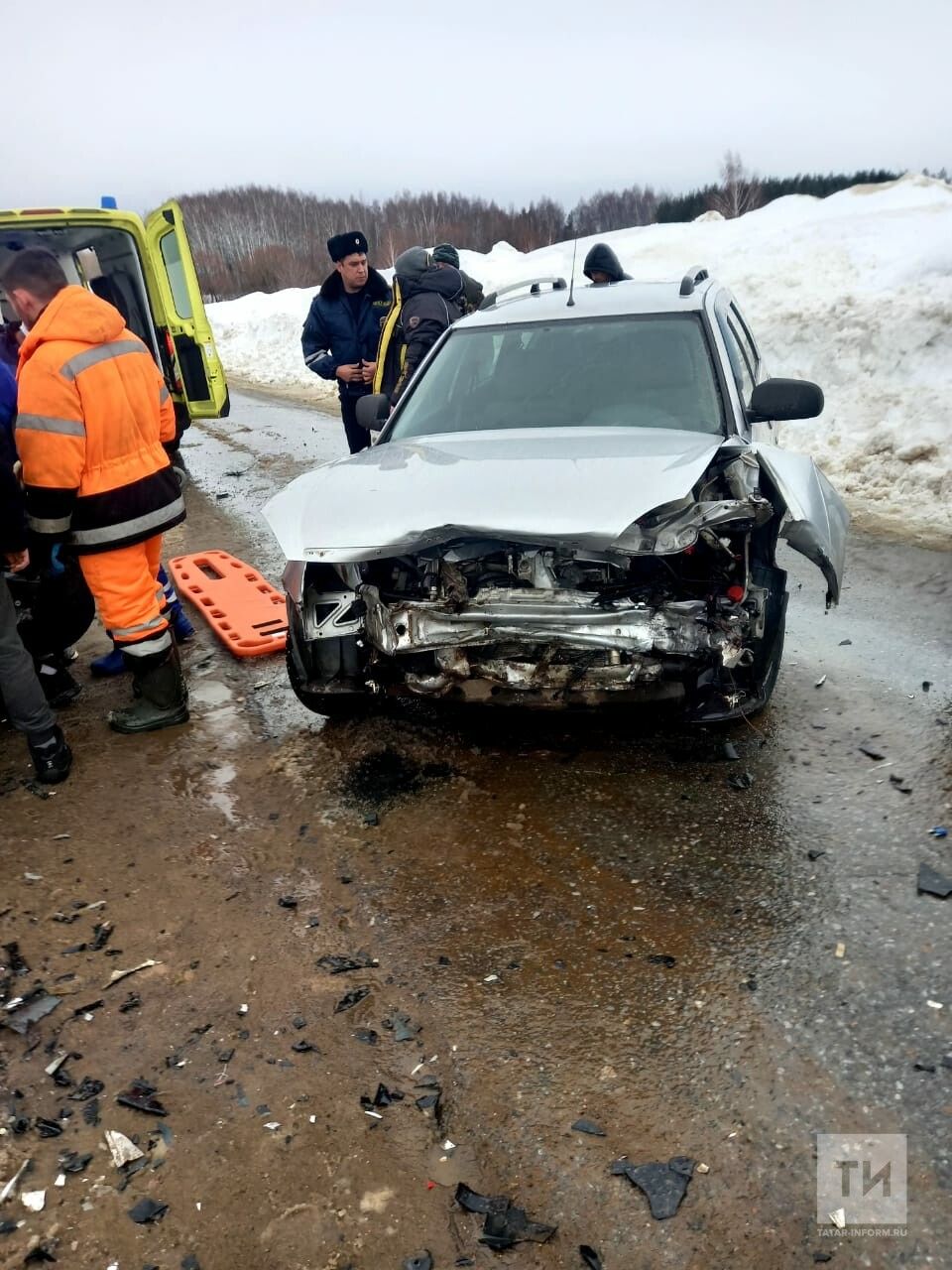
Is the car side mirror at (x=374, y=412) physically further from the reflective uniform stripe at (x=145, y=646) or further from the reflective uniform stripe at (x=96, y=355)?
the reflective uniform stripe at (x=145, y=646)

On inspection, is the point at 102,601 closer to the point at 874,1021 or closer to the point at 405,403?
the point at 405,403

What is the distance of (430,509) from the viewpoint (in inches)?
122

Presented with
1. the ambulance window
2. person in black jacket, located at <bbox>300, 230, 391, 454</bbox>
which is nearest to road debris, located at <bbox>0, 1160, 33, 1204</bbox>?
person in black jacket, located at <bbox>300, 230, 391, 454</bbox>

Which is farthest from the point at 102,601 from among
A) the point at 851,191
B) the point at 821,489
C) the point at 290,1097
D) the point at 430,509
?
the point at 851,191

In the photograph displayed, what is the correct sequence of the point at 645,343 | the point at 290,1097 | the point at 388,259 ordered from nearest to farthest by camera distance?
the point at 290,1097
the point at 645,343
the point at 388,259

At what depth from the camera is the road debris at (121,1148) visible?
208 cm

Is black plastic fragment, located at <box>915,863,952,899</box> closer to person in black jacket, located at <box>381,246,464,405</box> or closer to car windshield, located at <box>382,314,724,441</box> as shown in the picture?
car windshield, located at <box>382,314,724,441</box>

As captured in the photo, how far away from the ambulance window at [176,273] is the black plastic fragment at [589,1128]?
7.15 meters

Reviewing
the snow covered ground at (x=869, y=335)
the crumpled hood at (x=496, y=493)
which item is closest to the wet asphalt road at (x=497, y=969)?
the crumpled hood at (x=496, y=493)

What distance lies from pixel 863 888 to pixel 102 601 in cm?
329

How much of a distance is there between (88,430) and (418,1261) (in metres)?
3.15

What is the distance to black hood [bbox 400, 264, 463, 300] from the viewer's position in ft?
19.1

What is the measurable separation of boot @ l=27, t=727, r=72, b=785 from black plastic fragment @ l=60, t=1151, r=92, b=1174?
76.8 inches

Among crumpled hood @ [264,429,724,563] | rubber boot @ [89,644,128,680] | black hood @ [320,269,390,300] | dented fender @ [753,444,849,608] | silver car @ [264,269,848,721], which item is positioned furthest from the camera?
black hood @ [320,269,390,300]
